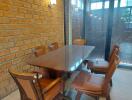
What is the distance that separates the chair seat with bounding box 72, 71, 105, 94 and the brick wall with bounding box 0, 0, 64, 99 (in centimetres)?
129

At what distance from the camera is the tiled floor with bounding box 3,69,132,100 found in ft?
7.50

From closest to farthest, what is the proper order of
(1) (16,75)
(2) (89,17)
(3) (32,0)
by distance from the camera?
(1) (16,75)
(3) (32,0)
(2) (89,17)

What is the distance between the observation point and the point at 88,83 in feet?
6.22

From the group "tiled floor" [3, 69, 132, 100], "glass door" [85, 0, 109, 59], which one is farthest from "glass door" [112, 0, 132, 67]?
"tiled floor" [3, 69, 132, 100]

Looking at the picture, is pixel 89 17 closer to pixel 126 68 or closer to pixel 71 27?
pixel 71 27

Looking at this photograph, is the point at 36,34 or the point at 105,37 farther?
the point at 105,37

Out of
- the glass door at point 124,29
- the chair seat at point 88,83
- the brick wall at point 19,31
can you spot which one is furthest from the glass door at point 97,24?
the chair seat at point 88,83

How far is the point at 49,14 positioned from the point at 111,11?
1.74 meters

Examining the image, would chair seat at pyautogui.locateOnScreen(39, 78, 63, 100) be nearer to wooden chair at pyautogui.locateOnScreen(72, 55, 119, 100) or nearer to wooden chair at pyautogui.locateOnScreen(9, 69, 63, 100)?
wooden chair at pyautogui.locateOnScreen(9, 69, 63, 100)

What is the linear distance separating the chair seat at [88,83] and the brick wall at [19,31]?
129cm

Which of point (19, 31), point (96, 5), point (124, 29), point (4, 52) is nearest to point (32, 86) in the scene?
point (4, 52)

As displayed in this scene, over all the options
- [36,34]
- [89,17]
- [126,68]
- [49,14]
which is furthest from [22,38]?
[126,68]

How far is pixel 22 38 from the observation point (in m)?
2.67

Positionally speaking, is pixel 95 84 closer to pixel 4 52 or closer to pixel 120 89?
pixel 120 89
